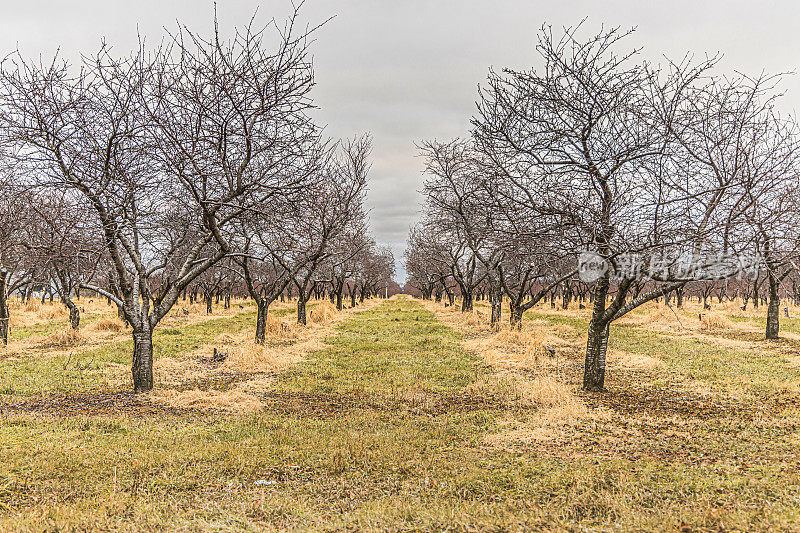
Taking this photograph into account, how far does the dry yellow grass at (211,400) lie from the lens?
27.4ft

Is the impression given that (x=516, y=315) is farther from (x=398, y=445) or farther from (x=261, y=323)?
(x=398, y=445)

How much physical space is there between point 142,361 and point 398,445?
19.7ft

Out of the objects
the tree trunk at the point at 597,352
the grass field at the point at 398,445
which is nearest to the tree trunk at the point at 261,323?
the grass field at the point at 398,445

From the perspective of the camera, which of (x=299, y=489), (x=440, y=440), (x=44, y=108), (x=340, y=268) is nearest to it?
(x=299, y=489)

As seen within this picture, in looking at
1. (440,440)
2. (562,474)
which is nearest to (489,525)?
(562,474)

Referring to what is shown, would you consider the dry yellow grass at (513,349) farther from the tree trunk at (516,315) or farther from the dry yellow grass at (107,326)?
the dry yellow grass at (107,326)

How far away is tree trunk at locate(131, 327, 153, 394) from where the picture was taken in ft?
30.2

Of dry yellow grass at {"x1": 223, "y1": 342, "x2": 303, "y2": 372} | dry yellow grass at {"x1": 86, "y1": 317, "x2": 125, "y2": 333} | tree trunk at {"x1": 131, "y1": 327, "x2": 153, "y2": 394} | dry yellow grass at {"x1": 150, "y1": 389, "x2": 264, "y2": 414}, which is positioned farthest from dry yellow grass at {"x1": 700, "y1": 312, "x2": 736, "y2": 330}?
dry yellow grass at {"x1": 86, "y1": 317, "x2": 125, "y2": 333}

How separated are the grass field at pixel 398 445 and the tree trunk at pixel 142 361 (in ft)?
1.35

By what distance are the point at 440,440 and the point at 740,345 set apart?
15.1 metres

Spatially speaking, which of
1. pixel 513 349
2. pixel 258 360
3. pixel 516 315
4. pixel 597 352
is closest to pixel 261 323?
pixel 258 360

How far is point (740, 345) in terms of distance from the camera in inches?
641

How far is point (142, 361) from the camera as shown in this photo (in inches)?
364

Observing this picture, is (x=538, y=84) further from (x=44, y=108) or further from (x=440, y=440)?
(x=44, y=108)
